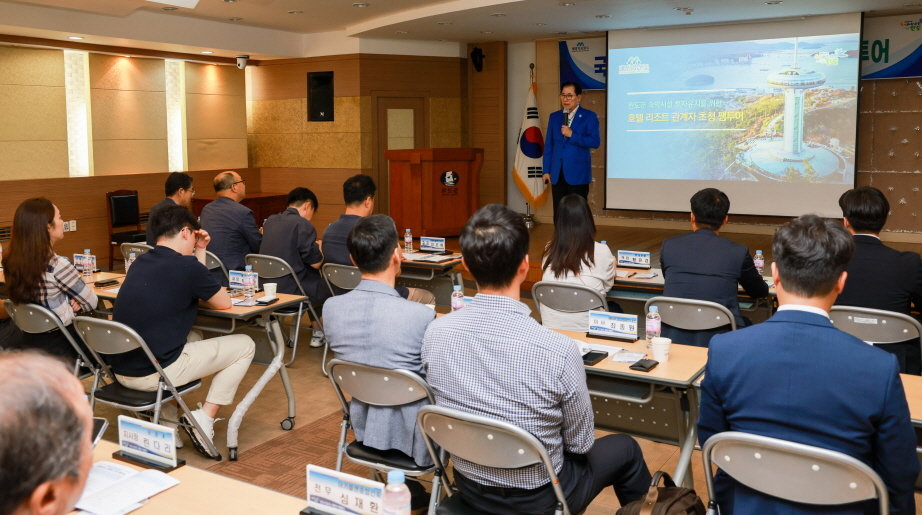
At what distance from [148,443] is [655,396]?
2.11 meters

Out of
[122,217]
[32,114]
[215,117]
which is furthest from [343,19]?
[32,114]

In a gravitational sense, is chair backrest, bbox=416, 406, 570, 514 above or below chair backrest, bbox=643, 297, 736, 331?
below

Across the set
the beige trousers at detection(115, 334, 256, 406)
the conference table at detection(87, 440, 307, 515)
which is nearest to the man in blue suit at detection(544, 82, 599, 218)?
the beige trousers at detection(115, 334, 256, 406)

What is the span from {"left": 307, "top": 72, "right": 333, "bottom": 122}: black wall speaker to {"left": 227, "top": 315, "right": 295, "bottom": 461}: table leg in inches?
294

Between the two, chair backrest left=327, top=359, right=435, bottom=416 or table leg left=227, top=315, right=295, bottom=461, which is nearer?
chair backrest left=327, top=359, right=435, bottom=416

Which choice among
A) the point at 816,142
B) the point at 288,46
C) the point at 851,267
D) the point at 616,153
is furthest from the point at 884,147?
the point at 288,46

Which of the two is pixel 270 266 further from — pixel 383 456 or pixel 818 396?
pixel 818 396

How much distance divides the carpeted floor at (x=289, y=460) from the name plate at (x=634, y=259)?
222 centimetres

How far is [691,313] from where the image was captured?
379cm

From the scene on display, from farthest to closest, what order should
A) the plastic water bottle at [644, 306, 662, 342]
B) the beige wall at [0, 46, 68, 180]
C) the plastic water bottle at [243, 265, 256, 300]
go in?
the beige wall at [0, 46, 68, 180]
the plastic water bottle at [243, 265, 256, 300]
the plastic water bottle at [644, 306, 662, 342]

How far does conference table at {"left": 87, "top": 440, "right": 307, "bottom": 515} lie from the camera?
1914mm

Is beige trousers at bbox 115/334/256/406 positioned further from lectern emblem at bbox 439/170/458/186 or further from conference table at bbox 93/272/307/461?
lectern emblem at bbox 439/170/458/186

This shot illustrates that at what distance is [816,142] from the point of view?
972 centimetres

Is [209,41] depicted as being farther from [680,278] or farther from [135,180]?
[680,278]
